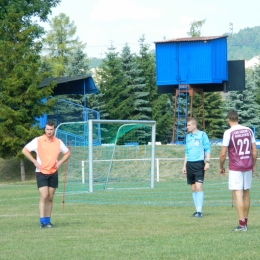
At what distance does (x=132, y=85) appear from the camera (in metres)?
65.6

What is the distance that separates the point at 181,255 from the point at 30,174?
33570mm

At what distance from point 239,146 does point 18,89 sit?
29146 millimetres

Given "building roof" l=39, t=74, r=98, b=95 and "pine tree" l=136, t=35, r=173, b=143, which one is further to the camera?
"pine tree" l=136, t=35, r=173, b=143

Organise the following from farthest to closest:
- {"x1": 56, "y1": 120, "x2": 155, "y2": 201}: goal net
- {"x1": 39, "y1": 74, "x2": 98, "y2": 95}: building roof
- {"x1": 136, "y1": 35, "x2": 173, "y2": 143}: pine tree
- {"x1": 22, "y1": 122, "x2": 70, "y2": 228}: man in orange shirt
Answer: {"x1": 136, "y1": 35, "x2": 173, "y2": 143}: pine tree < {"x1": 39, "y1": 74, "x2": 98, "y2": 95}: building roof < {"x1": 56, "y1": 120, "x2": 155, "y2": 201}: goal net < {"x1": 22, "y1": 122, "x2": 70, "y2": 228}: man in orange shirt

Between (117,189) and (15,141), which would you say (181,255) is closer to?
(117,189)

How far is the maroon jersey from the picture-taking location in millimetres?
12547

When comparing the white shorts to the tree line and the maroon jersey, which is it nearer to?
the maroon jersey

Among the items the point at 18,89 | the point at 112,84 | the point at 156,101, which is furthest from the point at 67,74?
the point at 18,89

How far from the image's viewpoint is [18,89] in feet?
133

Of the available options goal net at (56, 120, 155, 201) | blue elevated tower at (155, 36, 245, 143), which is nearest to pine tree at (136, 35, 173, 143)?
blue elevated tower at (155, 36, 245, 143)

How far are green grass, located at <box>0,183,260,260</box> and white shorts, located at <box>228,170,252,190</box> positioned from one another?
2.31ft

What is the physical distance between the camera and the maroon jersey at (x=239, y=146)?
41.2 feet

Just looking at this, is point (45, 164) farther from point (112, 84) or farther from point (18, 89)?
point (112, 84)

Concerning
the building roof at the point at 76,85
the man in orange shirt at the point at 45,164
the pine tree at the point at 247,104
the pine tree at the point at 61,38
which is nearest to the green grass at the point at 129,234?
the man in orange shirt at the point at 45,164
